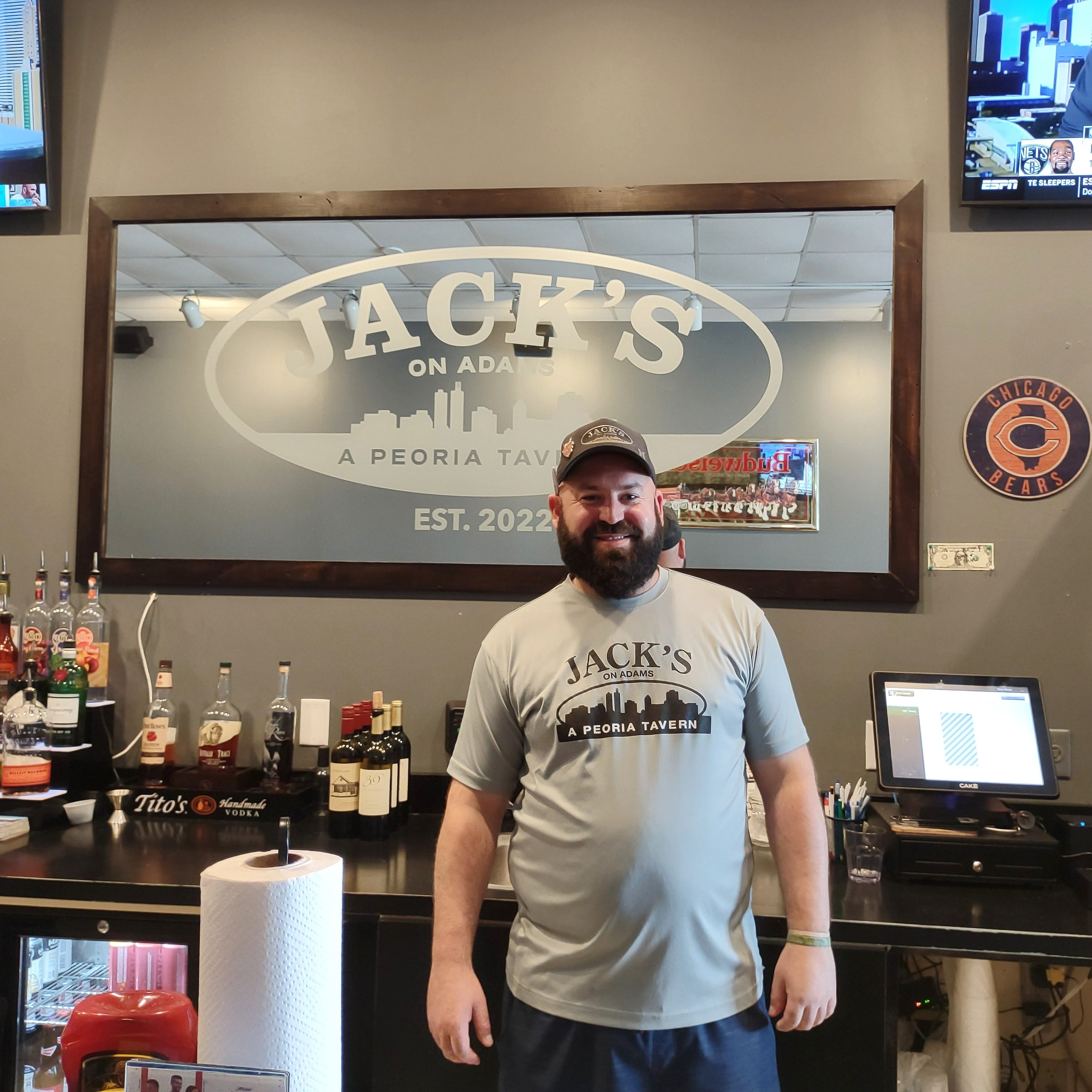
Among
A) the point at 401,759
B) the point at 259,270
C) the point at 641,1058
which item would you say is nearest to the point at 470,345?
the point at 259,270

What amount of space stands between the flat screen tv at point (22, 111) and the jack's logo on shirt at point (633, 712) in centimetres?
230

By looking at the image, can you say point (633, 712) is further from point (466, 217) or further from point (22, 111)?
point (22, 111)

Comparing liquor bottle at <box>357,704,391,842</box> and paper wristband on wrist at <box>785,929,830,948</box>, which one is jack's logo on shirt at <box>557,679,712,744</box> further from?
liquor bottle at <box>357,704,391,842</box>

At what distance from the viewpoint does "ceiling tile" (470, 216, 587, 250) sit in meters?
2.54

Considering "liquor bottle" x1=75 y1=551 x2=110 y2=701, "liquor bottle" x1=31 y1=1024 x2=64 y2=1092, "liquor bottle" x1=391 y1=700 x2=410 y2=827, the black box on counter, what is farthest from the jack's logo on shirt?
"liquor bottle" x1=75 y1=551 x2=110 y2=701

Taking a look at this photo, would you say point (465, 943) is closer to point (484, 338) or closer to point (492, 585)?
point (492, 585)

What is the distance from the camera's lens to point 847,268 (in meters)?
2.45

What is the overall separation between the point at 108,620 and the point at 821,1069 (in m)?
2.14

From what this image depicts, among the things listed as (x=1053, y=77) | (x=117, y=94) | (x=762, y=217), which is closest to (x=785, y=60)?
(x=762, y=217)

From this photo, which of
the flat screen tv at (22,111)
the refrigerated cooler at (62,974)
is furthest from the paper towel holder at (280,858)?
the flat screen tv at (22,111)

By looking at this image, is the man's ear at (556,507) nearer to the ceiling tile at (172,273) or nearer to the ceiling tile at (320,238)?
the ceiling tile at (320,238)

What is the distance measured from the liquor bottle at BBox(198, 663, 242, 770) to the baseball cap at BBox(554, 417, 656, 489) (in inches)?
51.1

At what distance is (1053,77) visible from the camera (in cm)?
237

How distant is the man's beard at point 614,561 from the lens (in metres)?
1.59
